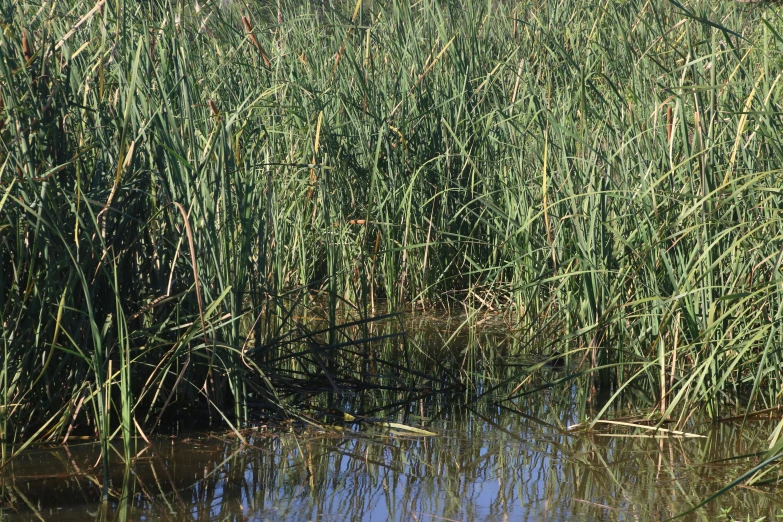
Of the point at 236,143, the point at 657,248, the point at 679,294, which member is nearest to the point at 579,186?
the point at 657,248

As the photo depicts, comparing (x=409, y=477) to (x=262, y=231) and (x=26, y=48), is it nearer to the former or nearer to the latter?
(x=262, y=231)

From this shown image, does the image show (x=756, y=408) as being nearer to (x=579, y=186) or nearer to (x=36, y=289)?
(x=579, y=186)

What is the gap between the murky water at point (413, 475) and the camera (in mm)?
2260

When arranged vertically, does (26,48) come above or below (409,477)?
above

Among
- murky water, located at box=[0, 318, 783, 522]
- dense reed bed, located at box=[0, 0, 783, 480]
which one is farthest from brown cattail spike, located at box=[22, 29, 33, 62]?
murky water, located at box=[0, 318, 783, 522]

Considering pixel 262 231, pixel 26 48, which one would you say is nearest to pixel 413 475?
pixel 262 231

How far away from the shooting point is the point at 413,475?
250 cm

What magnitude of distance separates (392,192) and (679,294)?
67.2 inches

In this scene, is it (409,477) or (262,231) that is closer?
(409,477)

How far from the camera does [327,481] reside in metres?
2.46

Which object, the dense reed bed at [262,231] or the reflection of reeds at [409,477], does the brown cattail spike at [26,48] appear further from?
the reflection of reeds at [409,477]

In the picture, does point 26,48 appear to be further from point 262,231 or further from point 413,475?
point 413,475

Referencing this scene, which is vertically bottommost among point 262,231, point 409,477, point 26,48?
point 409,477

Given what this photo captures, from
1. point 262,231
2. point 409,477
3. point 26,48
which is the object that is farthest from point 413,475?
point 26,48
